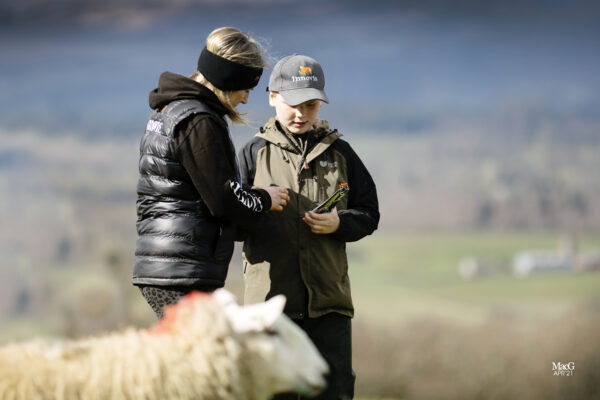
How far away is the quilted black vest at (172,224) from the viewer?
282cm

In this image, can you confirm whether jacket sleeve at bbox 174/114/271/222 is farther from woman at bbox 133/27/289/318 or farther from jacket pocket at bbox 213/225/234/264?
jacket pocket at bbox 213/225/234/264

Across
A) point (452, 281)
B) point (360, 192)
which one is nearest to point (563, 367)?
point (360, 192)

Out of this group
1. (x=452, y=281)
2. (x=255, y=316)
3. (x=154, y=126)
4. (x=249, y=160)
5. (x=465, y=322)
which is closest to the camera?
(x=255, y=316)

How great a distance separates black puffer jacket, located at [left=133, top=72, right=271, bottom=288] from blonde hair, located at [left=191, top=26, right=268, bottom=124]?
0.12 metres

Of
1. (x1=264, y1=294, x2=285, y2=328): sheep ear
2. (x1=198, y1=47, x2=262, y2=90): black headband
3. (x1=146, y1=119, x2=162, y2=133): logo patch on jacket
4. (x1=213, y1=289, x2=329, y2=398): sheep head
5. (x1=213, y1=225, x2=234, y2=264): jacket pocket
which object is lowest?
(x1=213, y1=289, x2=329, y2=398): sheep head

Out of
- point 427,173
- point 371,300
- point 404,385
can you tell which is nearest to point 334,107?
point 427,173

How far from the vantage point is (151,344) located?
2.47 meters

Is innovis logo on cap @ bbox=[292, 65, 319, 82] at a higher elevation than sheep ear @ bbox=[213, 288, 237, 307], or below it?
higher

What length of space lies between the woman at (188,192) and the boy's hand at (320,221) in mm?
373

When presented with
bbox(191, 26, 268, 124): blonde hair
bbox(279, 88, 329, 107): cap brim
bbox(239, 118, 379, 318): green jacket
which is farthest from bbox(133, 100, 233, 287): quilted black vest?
bbox(279, 88, 329, 107): cap brim

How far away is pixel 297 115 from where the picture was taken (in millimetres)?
3459

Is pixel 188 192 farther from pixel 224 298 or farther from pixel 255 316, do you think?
pixel 255 316

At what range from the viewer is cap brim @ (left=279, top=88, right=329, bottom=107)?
3377mm

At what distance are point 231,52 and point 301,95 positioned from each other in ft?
1.67
